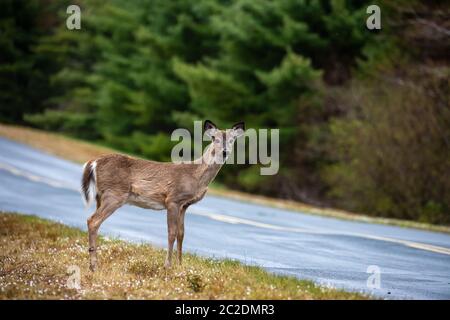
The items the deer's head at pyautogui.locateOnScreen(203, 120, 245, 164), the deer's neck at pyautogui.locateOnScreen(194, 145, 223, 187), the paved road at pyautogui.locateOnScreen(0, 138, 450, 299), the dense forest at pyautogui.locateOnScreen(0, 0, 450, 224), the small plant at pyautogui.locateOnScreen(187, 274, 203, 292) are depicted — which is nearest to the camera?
the small plant at pyautogui.locateOnScreen(187, 274, 203, 292)

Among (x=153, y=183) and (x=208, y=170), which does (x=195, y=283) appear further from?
(x=208, y=170)

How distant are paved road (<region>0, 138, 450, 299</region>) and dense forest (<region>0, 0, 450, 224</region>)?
21.4 feet

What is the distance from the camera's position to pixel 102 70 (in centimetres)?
4722

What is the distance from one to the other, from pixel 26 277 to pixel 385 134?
59.6 feet

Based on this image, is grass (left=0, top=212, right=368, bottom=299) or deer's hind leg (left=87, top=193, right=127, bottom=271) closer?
grass (left=0, top=212, right=368, bottom=299)

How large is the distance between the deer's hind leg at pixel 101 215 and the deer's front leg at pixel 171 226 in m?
0.69

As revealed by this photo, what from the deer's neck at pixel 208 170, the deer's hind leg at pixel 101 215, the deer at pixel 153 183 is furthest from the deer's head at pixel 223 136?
the deer's hind leg at pixel 101 215

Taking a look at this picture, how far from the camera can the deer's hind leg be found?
30.2 feet

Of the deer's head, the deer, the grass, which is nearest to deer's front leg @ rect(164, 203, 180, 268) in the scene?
the deer

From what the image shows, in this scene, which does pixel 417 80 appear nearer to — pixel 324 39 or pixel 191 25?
pixel 324 39

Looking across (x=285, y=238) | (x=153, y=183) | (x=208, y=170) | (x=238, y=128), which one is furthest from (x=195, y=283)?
(x=285, y=238)

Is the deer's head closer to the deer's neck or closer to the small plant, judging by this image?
the deer's neck

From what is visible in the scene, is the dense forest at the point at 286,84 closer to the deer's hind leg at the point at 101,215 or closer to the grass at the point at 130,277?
the grass at the point at 130,277

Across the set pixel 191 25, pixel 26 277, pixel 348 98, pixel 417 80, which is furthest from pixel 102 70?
pixel 26 277
